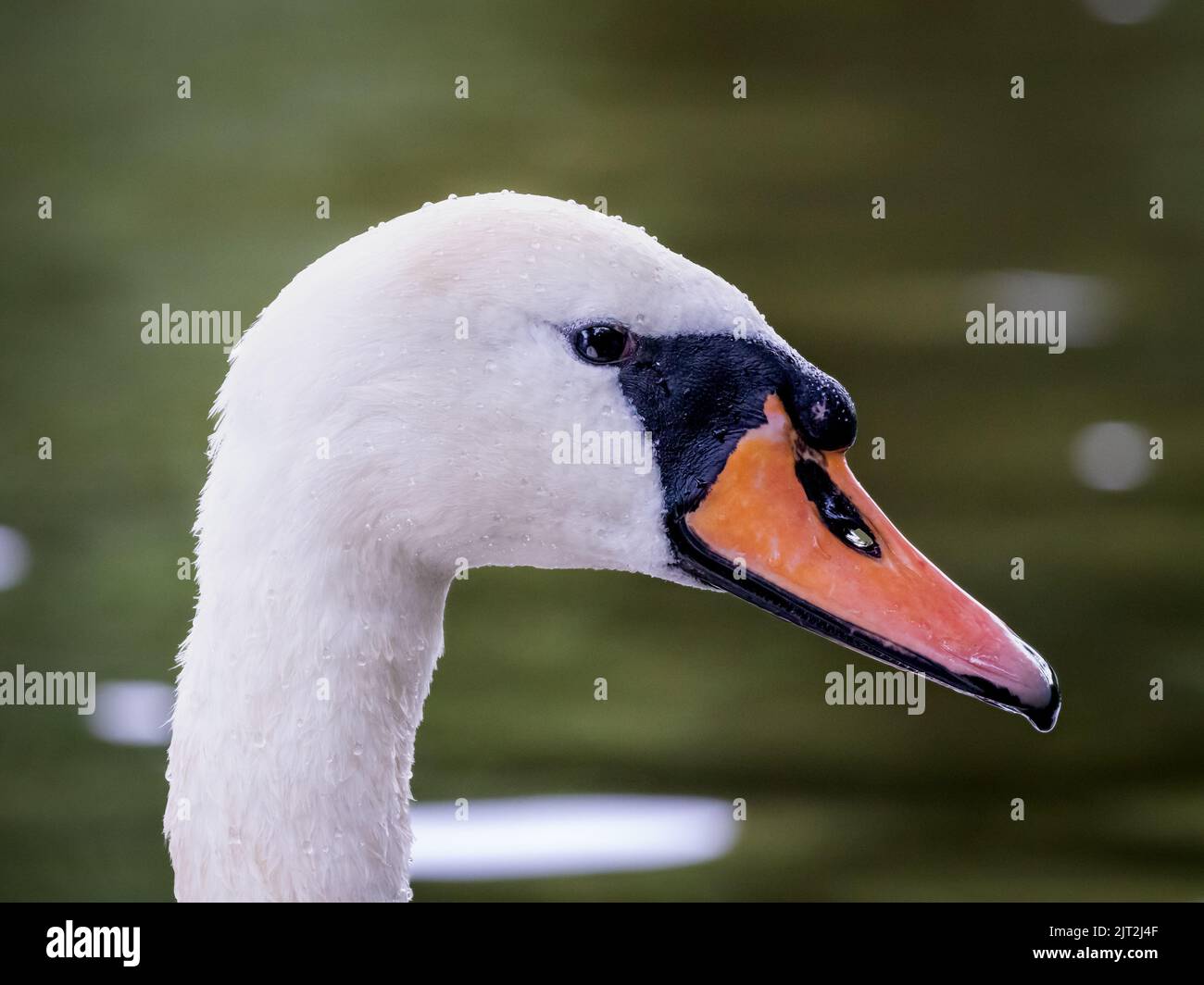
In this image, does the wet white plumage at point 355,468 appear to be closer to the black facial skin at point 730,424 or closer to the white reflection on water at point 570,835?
the black facial skin at point 730,424

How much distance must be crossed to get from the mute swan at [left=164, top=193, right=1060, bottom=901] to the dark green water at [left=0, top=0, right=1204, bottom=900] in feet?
6.36

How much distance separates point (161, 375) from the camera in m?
3.42

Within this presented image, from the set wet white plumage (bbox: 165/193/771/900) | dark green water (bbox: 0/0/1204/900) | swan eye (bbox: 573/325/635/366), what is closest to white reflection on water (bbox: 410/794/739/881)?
dark green water (bbox: 0/0/1204/900)

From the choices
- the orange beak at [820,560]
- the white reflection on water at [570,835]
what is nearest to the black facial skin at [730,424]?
the orange beak at [820,560]

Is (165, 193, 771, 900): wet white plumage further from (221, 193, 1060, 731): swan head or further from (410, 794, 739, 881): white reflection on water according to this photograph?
(410, 794, 739, 881): white reflection on water

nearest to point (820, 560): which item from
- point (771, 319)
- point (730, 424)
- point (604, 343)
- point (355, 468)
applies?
point (730, 424)

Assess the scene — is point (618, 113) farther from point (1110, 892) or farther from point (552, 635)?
point (1110, 892)

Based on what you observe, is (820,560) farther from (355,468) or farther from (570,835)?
(570,835)

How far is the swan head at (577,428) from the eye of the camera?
1196 mm

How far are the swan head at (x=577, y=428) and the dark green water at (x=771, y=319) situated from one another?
194 centimetres

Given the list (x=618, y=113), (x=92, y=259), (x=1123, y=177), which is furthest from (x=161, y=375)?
(x=1123, y=177)
